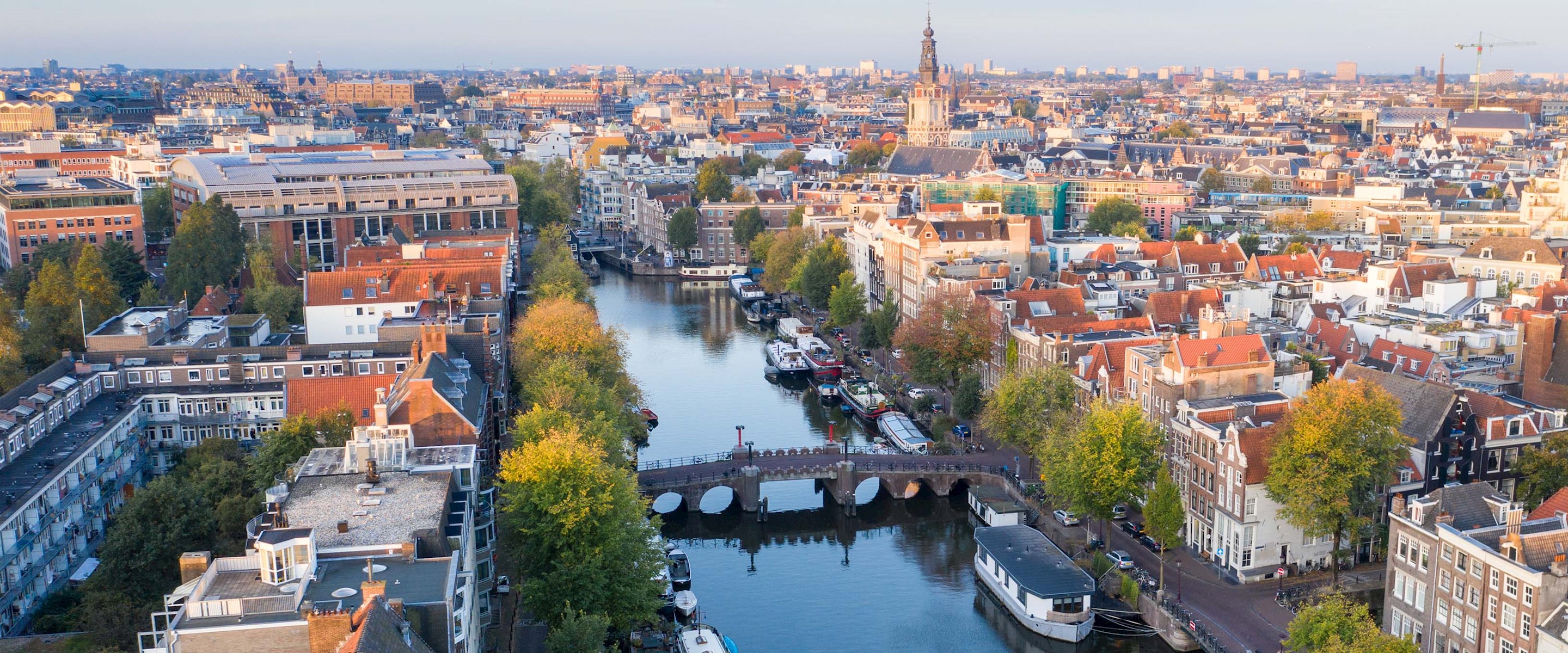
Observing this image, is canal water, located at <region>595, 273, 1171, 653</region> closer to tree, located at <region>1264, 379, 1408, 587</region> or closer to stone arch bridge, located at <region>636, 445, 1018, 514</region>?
stone arch bridge, located at <region>636, 445, 1018, 514</region>

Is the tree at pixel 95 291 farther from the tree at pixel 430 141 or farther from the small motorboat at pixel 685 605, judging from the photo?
the tree at pixel 430 141

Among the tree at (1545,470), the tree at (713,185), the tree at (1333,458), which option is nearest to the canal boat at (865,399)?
the tree at (1333,458)

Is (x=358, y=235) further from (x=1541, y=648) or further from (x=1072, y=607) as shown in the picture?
(x=1541, y=648)

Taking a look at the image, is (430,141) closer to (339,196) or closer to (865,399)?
(339,196)

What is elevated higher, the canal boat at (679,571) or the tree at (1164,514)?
the tree at (1164,514)

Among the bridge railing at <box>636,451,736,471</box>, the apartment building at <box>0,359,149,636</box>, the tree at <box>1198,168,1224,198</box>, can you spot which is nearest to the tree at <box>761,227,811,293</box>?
the bridge railing at <box>636,451,736,471</box>

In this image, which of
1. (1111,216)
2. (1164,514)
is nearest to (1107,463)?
(1164,514)

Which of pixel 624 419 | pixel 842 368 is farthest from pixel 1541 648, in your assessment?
pixel 842 368
